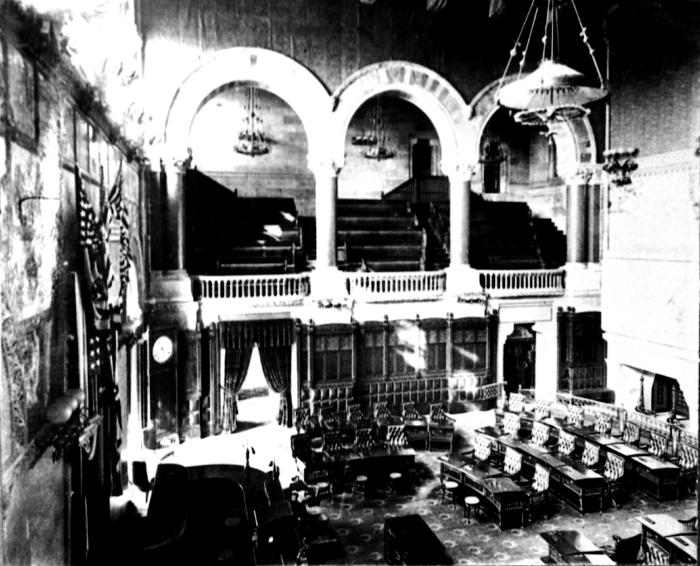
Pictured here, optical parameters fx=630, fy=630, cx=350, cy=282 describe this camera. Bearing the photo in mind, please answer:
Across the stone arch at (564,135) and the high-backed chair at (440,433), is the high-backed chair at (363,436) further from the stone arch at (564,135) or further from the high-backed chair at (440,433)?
the stone arch at (564,135)

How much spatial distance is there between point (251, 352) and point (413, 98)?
7.72 metres

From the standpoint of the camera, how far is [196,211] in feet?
65.7

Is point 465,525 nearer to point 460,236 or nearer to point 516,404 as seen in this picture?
point 516,404

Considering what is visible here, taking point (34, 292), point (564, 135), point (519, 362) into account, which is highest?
point (564, 135)

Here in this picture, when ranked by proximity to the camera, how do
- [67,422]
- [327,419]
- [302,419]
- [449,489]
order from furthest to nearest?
[327,419] → [302,419] → [449,489] → [67,422]

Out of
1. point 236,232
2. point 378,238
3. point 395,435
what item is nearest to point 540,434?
point 395,435

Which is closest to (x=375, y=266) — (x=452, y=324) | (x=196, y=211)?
(x=452, y=324)

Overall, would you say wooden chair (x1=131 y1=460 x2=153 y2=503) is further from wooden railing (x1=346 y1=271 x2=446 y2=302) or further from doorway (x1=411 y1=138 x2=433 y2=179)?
doorway (x1=411 y1=138 x2=433 y2=179)

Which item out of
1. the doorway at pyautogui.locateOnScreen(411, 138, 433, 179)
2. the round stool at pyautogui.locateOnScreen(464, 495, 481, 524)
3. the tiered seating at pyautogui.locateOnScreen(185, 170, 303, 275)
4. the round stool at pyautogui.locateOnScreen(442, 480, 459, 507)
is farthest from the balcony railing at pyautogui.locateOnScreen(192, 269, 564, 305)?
the doorway at pyautogui.locateOnScreen(411, 138, 433, 179)

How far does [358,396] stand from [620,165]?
321 inches

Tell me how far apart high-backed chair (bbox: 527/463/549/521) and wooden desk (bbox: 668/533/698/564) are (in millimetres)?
2607

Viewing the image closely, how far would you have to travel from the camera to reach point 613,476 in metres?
11.8

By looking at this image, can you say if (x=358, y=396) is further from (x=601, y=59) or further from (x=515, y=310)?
(x=601, y=59)

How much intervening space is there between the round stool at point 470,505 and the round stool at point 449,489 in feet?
0.99
